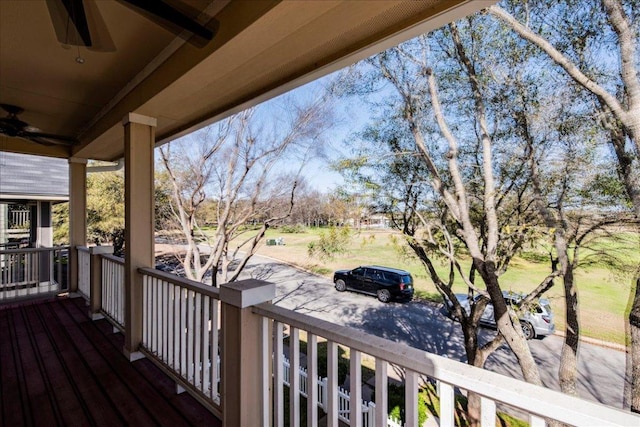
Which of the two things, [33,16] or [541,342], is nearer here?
[33,16]

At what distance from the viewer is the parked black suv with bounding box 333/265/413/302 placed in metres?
5.62

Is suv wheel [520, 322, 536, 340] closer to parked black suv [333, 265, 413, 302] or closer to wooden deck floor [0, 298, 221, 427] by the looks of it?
parked black suv [333, 265, 413, 302]

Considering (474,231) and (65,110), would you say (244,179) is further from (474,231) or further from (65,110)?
(474,231)

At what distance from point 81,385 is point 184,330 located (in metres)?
0.91

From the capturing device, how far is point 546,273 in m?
4.24

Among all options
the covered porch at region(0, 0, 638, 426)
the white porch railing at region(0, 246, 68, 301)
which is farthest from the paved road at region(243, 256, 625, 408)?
the white porch railing at region(0, 246, 68, 301)

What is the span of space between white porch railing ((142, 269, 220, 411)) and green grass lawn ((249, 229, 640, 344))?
161 inches

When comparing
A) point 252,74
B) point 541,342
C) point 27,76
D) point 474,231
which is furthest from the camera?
point 474,231

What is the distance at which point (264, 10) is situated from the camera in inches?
52.1

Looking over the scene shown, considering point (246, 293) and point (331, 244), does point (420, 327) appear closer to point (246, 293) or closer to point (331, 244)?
point (331, 244)

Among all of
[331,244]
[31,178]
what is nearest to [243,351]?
[331,244]

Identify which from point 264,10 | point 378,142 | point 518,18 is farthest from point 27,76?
point 518,18

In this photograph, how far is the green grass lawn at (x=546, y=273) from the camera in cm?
351

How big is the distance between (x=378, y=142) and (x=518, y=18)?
2.76m
